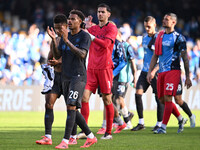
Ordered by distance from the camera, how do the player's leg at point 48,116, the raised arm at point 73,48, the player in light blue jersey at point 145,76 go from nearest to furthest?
the raised arm at point 73,48 → the player's leg at point 48,116 → the player in light blue jersey at point 145,76

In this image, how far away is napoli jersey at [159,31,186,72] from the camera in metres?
9.96

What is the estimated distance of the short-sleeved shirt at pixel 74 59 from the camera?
752 centimetres

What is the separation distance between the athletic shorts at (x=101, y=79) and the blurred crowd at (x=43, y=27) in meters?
9.69

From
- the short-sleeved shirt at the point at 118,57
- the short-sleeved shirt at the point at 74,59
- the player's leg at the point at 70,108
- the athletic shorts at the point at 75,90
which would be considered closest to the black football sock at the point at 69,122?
the player's leg at the point at 70,108

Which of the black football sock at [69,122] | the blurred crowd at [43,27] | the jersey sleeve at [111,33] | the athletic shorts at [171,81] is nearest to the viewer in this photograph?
the black football sock at [69,122]

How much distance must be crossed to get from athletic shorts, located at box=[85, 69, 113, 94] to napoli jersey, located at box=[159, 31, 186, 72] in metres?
1.53

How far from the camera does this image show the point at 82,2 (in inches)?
1215

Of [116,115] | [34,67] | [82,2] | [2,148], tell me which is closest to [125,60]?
[116,115]

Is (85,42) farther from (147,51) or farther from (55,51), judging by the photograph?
(147,51)

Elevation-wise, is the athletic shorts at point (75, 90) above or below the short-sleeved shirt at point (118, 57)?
below

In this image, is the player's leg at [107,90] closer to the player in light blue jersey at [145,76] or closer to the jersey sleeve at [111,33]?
the jersey sleeve at [111,33]

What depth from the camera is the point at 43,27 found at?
26953 millimetres

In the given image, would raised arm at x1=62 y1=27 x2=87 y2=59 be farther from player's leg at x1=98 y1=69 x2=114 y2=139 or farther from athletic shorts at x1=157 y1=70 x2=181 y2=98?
athletic shorts at x1=157 y1=70 x2=181 y2=98

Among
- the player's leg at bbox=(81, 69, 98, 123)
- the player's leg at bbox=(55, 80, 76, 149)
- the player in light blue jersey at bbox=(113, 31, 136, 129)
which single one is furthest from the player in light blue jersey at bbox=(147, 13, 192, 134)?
the player's leg at bbox=(55, 80, 76, 149)
